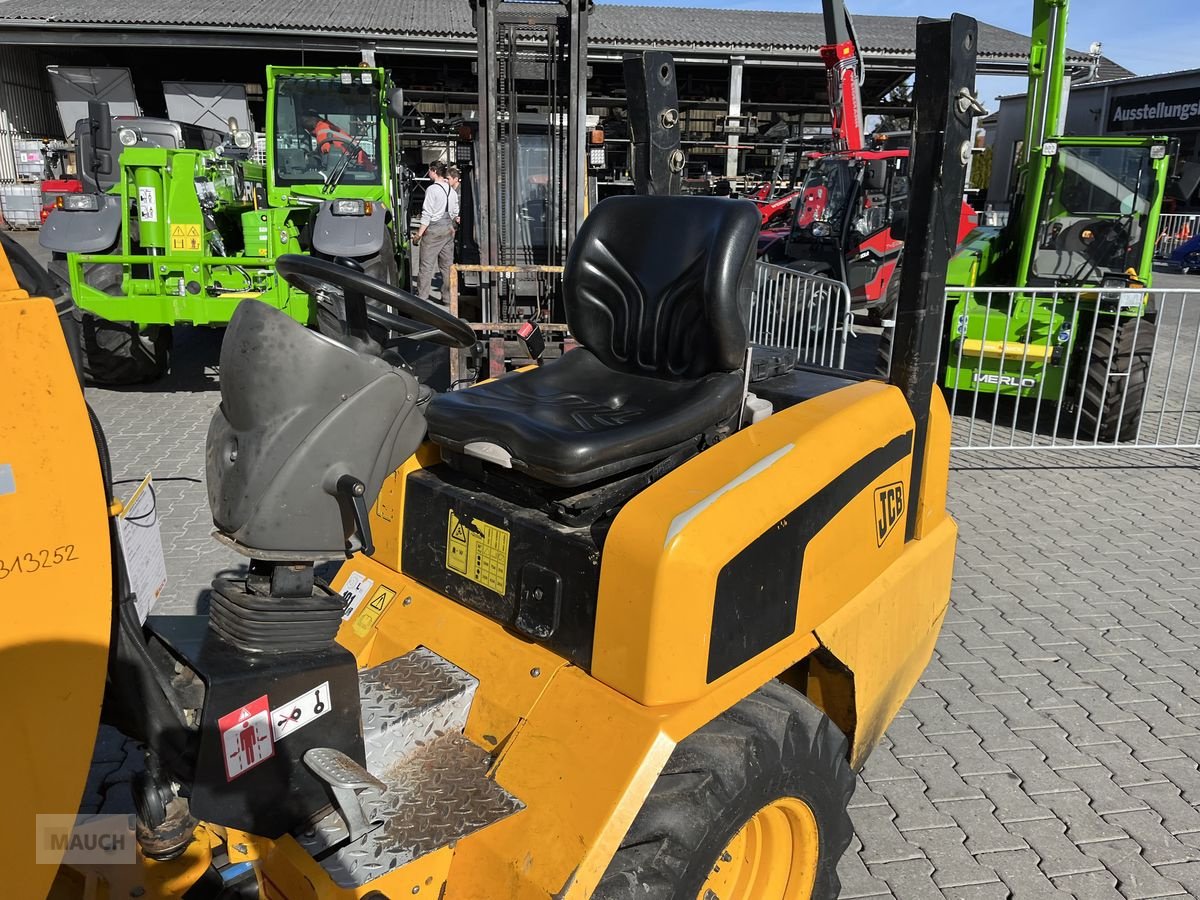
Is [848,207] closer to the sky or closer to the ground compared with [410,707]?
closer to the sky

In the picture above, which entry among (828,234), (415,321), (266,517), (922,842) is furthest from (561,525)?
(828,234)

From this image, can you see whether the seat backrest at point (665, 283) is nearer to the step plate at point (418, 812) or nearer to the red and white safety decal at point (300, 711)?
the step plate at point (418, 812)

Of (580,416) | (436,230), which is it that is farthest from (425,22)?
(580,416)

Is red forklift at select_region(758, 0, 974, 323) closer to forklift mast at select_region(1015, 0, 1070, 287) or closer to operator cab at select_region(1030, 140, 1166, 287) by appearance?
forklift mast at select_region(1015, 0, 1070, 287)

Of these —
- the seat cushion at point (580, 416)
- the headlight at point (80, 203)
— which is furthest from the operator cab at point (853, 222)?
the seat cushion at point (580, 416)

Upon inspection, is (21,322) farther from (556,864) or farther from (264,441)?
(556,864)

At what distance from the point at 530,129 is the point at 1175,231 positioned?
18.2m

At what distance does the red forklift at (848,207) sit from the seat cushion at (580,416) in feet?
27.2

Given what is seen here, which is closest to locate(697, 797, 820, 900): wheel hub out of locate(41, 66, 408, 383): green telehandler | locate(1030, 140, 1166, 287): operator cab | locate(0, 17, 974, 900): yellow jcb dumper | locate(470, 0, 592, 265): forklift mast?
locate(0, 17, 974, 900): yellow jcb dumper

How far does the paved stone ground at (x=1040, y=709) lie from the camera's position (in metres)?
2.69

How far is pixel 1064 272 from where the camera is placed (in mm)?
7543

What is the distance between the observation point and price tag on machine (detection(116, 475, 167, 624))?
1586 millimetres
